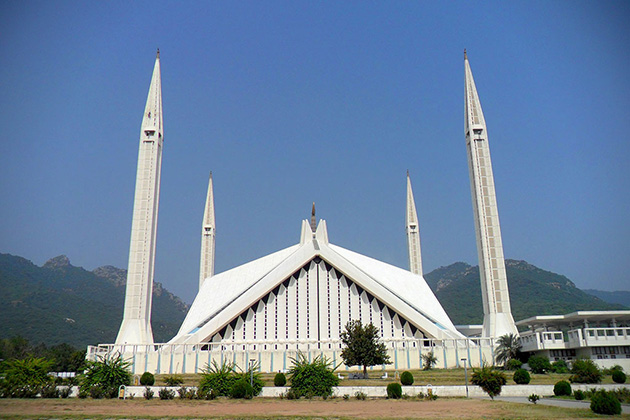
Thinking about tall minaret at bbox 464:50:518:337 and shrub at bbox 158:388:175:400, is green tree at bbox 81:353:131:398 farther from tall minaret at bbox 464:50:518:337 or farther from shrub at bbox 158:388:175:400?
tall minaret at bbox 464:50:518:337

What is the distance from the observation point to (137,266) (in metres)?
26.8

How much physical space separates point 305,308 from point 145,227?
8657 mm

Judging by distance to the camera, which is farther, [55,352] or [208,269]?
[208,269]

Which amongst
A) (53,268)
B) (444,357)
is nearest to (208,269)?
(444,357)

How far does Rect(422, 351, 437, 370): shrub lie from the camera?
2428 centimetres

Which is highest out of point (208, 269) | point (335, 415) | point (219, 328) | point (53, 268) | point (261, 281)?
point (53, 268)

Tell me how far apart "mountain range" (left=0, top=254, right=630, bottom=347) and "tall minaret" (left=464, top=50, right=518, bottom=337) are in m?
46.2

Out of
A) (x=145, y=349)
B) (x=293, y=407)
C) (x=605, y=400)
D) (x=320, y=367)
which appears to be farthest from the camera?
(x=145, y=349)

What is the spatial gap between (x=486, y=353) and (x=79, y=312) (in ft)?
240

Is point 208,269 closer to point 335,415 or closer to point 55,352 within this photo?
point 55,352

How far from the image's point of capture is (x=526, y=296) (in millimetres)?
89312

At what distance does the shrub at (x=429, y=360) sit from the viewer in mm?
24281

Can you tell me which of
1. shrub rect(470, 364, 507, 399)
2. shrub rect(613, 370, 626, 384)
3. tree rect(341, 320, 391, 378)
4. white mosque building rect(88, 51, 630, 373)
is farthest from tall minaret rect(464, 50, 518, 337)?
shrub rect(470, 364, 507, 399)

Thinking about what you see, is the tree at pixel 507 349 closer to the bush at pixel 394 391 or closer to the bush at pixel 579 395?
the bush at pixel 579 395
